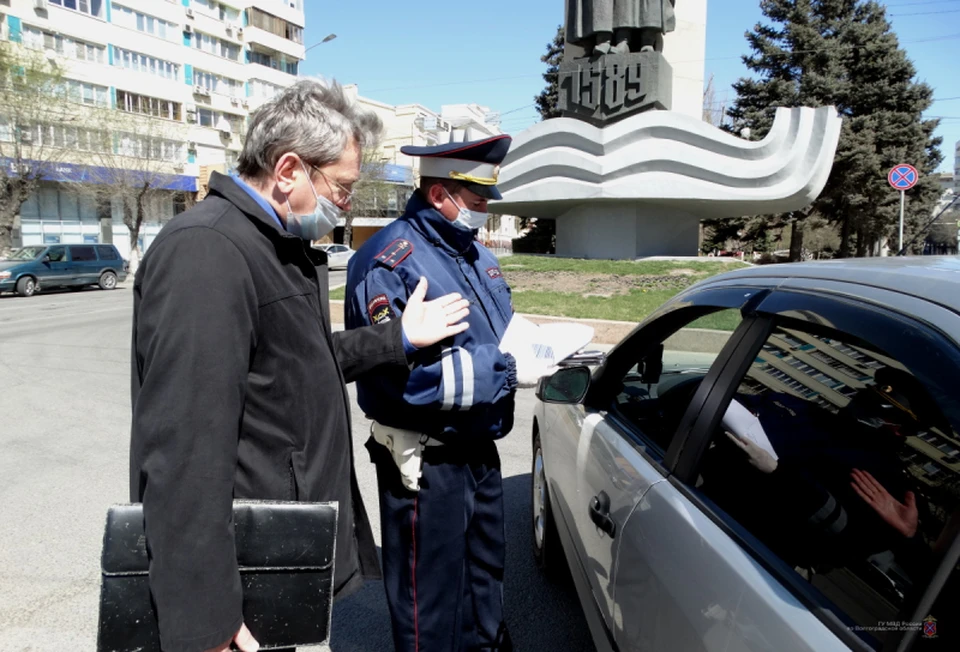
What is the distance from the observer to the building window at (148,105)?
40.8 meters

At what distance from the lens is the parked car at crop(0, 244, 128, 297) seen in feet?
67.9

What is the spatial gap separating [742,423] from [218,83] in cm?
5371

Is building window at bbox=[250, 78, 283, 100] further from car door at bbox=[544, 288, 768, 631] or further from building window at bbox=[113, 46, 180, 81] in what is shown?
car door at bbox=[544, 288, 768, 631]

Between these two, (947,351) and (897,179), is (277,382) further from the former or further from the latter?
(897,179)

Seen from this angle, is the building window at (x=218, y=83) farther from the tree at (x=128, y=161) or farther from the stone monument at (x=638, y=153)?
the stone monument at (x=638, y=153)

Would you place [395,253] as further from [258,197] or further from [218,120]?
[218,120]

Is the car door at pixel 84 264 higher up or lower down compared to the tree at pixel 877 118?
lower down

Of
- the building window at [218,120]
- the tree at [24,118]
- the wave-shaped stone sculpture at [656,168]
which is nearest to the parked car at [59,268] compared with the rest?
the tree at [24,118]

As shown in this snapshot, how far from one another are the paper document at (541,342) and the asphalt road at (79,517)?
1.42 meters

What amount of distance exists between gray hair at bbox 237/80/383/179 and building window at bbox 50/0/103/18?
44.8 m

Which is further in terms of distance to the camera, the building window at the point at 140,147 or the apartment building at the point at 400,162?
the apartment building at the point at 400,162

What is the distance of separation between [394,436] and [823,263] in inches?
52.3

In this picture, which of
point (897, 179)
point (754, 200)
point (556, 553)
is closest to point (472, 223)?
point (556, 553)

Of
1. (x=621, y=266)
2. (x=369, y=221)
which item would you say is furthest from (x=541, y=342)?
(x=369, y=221)
